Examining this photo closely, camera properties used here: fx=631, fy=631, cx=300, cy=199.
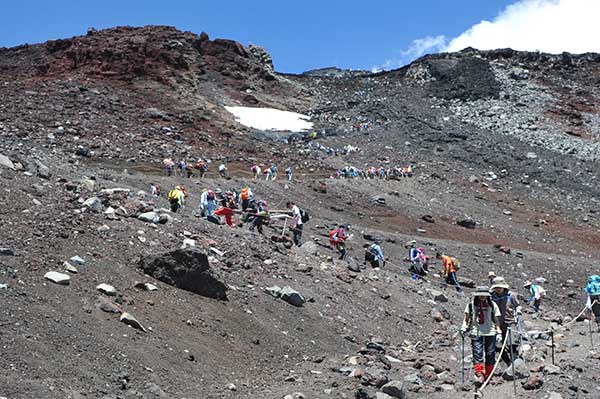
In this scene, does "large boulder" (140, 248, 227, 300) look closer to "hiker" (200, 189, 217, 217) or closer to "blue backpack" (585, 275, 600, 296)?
"hiker" (200, 189, 217, 217)

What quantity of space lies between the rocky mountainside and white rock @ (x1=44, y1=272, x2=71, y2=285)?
3 centimetres

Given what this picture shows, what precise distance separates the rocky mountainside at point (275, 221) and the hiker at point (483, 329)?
45cm

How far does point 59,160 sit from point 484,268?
16138 millimetres

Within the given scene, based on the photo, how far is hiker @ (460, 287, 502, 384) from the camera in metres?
8.37

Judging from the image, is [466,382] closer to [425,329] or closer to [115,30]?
[425,329]

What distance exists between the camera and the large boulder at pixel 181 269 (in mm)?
10680

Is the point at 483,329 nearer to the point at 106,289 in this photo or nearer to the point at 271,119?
the point at 106,289

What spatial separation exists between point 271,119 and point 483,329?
36.9 m

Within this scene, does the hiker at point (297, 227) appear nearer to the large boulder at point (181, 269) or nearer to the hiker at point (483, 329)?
the large boulder at point (181, 269)

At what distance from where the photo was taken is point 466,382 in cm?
926

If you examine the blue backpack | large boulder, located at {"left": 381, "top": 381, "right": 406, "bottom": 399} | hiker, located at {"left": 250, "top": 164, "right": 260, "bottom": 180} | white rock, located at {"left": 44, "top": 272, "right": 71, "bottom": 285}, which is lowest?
large boulder, located at {"left": 381, "top": 381, "right": 406, "bottom": 399}

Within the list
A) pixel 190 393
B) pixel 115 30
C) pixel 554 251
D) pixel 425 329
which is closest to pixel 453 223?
pixel 554 251

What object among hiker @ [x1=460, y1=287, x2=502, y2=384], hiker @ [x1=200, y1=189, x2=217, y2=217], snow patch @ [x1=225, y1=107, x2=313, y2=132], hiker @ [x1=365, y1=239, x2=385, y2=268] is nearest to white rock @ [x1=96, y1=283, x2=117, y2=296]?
hiker @ [x1=460, y1=287, x2=502, y2=384]

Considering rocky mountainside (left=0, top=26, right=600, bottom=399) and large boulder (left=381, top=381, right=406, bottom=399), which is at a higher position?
rocky mountainside (left=0, top=26, right=600, bottom=399)
